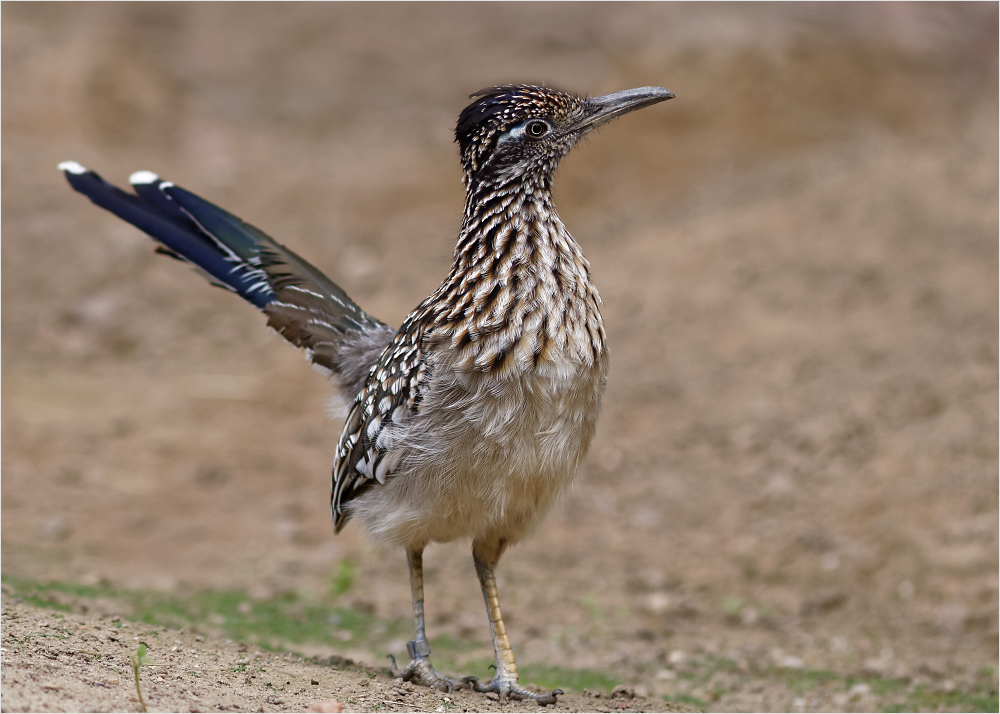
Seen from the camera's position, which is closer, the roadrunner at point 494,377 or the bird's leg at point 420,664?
the roadrunner at point 494,377

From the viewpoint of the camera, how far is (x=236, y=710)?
3.68 meters

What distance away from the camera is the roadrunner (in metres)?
4.33

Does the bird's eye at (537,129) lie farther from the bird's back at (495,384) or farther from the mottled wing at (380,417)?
the mottled wing at (380,417)

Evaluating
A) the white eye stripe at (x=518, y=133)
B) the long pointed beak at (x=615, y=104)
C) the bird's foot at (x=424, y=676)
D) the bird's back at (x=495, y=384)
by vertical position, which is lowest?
the bird's foot at (x=424, y=676)

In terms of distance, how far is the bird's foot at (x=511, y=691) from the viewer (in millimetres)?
4602

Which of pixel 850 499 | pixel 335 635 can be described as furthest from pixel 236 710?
pixel 850 499

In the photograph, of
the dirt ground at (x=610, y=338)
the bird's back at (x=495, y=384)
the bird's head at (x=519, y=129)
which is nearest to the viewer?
the bird's back at (x=495, y=384)

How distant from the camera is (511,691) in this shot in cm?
468

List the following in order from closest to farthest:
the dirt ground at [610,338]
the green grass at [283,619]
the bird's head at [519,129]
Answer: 1. the bird's head at [519,129]
2. the green grass at [283,619]
3. the dirt ground at [610,338]

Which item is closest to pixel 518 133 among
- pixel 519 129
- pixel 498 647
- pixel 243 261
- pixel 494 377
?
pixel 519 129

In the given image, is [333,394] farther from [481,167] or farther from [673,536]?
[673,536]

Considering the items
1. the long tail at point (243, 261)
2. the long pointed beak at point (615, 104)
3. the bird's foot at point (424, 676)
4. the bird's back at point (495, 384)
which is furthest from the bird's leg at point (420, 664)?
the long pointed beak at point (615, 104)

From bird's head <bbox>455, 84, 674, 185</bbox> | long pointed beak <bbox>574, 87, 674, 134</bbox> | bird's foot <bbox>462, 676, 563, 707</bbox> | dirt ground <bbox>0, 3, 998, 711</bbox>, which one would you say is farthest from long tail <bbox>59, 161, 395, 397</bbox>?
bird's foot <bbox>462, 676, 563, 707</bbox>

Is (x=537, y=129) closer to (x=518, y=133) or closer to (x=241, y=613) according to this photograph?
(x=518, y=133)
